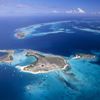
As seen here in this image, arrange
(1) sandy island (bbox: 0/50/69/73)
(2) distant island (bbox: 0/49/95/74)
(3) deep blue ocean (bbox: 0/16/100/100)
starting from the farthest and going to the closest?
(2) distant island (bbox: 0/49/95/74) → (1) sandy island (bbox: 0/50/69/73) → (3) deep blue ocean (bbox: 0/16/100/100)

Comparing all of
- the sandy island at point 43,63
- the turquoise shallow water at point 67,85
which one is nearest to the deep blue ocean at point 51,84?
the turquoise shallow water at point 67,85

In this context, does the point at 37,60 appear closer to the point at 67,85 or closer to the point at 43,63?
the point at 43,63

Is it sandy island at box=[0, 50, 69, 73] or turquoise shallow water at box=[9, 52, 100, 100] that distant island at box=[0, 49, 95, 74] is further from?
turquoise shallow water at box=[9, 52, 100, 100]

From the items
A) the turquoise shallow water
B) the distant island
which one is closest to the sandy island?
the distant island

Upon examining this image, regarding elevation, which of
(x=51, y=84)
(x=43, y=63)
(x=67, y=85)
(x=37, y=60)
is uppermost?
(x=37, y=60)

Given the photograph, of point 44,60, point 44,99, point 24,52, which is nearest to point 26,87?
point 44,99

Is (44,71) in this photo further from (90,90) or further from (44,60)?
(90,90)

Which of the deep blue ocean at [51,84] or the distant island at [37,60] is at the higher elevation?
the distant island at [37,60]

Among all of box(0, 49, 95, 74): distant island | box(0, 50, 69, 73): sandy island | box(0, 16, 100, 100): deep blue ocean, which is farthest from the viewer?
box(0, 49, 95, 74): distant island

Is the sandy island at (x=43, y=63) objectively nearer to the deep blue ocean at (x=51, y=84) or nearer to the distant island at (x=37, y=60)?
the distant island at (x=37, y=60)

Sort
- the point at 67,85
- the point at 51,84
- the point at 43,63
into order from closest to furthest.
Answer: the point at 67,85 < the point at 51,84 < the point at 43,63

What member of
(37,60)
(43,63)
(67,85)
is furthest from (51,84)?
(37,60)

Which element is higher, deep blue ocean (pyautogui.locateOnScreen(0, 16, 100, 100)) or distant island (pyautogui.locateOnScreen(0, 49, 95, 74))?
distant island (pyautogui.locateOnScreen(0, 49, 95, 74))
